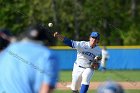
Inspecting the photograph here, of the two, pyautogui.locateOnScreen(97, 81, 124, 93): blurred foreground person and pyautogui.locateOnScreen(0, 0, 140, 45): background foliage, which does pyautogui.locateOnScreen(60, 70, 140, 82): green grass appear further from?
pyautogui.locateOnScreen(0, 0, 140, 45): background foliage

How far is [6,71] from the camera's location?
489cm

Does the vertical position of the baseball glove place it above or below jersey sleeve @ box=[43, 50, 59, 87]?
below

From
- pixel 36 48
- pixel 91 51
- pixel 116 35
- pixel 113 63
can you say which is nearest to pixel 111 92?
pixel 36 48

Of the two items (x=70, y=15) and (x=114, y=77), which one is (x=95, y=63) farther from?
(x=70, y=15)

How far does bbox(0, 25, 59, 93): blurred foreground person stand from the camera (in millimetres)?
4695

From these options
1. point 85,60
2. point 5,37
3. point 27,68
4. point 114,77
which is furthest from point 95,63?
point 114,77

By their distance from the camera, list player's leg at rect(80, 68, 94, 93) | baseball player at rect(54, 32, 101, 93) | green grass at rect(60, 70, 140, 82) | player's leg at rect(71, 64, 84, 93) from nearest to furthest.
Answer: player's leg at rect(80, 68, 94, 93) → baseball player at rect(54, 32, 101, 93) → player's leg at rect(71, 64, 84, 93) → green grass at rect(60, 70, 140, 82)

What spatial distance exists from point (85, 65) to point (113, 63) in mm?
16549

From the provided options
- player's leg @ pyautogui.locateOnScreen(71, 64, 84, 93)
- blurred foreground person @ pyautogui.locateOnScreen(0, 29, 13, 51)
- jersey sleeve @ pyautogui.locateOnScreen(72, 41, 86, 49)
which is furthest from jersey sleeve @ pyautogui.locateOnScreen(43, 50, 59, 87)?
player's leg @ pyautogui.locateOnScreen(71, 64, 84, 93)

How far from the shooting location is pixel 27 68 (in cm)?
482

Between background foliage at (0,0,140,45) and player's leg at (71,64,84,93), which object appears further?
background foliage at (0,0,140,45)

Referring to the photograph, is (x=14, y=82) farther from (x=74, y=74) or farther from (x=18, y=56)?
→ (x=74, y=74)

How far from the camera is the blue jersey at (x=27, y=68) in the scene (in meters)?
4.69

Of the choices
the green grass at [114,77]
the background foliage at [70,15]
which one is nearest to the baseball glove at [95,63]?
the green grass at [114,77]
